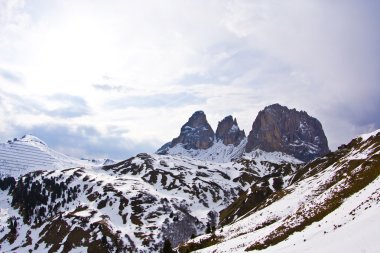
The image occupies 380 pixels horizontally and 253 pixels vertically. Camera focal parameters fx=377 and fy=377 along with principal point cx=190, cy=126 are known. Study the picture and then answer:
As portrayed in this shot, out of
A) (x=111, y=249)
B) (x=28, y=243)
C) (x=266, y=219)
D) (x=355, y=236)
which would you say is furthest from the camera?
(x=28, y=243)

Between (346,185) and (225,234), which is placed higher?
(346,185)

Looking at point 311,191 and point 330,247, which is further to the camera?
point 311,191

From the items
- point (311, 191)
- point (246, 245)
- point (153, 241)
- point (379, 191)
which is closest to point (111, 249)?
point (153, 241)

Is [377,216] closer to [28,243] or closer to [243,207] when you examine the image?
[243,207]

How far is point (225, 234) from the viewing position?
281ft

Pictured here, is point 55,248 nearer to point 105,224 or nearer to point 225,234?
point 105,224

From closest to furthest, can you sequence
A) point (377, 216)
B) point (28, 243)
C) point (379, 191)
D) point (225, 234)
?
point (377, 216)
point (379, 191)
point (225, 234)
point (28, 243)

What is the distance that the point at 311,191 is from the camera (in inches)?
3489

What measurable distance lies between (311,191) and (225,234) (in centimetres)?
2268

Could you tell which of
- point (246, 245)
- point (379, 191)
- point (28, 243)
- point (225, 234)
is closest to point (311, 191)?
point (225, 234)

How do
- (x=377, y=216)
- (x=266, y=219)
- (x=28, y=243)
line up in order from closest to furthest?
(x=377, y=216)
(x=266, y=219)
(x=28, y=243)

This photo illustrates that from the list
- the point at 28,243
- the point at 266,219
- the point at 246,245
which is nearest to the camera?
the point at 246,245

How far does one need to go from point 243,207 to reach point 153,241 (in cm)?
4642

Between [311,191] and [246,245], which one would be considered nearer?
[246,245]
